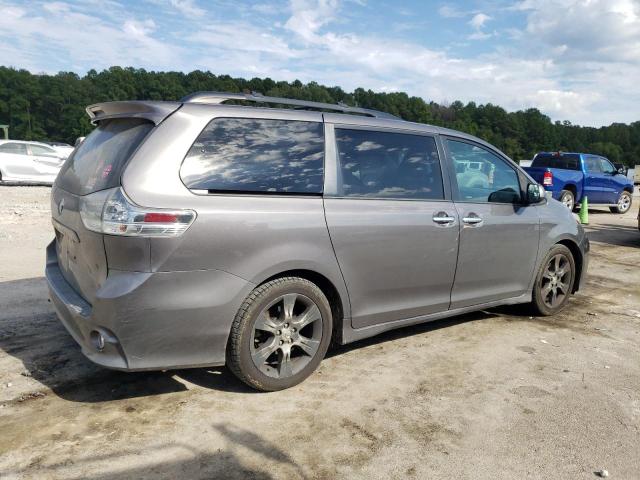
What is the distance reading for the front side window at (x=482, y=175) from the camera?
442 centimetres

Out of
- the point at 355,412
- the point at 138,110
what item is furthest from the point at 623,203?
the point at 138,110

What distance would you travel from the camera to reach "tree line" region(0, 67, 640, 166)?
8206 cm

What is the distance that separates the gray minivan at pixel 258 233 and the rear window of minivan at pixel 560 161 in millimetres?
12877

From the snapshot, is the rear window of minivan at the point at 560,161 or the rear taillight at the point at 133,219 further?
the rear window of minivan at the point at 560,161

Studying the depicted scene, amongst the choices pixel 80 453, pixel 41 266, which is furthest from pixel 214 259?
pixel 41 266

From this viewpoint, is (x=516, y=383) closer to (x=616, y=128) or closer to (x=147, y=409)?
(x=147, y=409)

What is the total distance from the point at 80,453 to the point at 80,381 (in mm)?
896

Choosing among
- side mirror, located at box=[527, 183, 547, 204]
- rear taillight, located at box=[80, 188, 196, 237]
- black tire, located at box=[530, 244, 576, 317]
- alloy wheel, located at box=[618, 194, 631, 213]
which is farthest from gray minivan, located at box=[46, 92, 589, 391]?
alloy wheel, located at box=[618, 194, 631, 213]

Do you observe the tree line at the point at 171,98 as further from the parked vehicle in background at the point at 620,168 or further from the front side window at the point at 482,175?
the front side window at the point at 482,175

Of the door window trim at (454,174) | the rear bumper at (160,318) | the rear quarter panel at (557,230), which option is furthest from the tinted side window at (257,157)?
the rear quarter panel at (557,230)

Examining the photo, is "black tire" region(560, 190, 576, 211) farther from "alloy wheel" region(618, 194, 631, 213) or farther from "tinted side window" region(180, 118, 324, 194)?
"tinted side window" region(180, 118, 324, 194)

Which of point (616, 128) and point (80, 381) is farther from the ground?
point (616, 128)

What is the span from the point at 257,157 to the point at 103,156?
98cm

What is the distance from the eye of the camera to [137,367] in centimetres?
297
